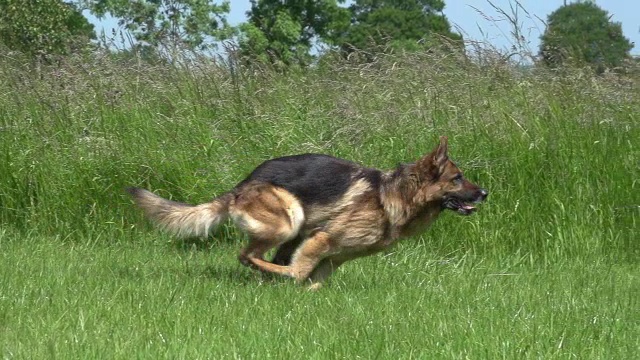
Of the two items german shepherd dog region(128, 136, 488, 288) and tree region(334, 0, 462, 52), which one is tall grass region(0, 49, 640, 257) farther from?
tree region(334, 0, 462, 52)

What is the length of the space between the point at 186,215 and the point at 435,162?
1922 mm

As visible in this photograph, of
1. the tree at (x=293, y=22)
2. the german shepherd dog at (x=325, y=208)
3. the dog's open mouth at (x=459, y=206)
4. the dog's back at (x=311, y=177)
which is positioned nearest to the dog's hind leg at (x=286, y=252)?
the german shepherd dog at (x=325, y=208)

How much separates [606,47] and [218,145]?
514 cm

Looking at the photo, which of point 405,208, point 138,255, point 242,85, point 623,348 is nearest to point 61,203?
point 138,255

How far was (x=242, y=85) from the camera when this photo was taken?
11.3 metres

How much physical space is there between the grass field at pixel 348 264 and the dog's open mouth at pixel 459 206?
1.72 ft

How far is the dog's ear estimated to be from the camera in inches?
306

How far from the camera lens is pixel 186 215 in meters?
7.87

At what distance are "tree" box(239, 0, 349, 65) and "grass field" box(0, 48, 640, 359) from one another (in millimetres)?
31494

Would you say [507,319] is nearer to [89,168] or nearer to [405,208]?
[405,208]

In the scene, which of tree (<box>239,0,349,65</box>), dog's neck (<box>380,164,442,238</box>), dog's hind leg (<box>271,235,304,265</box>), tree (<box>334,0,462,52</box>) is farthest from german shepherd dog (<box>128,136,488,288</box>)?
tree (<box>334,0,462,52</box>)

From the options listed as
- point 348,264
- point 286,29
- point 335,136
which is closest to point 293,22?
point 286,29

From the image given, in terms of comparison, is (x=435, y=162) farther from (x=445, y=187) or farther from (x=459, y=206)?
(x=459, y=206)

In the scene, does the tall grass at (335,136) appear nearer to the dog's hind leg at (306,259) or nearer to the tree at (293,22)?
the dog's hind leg at (306,259)
